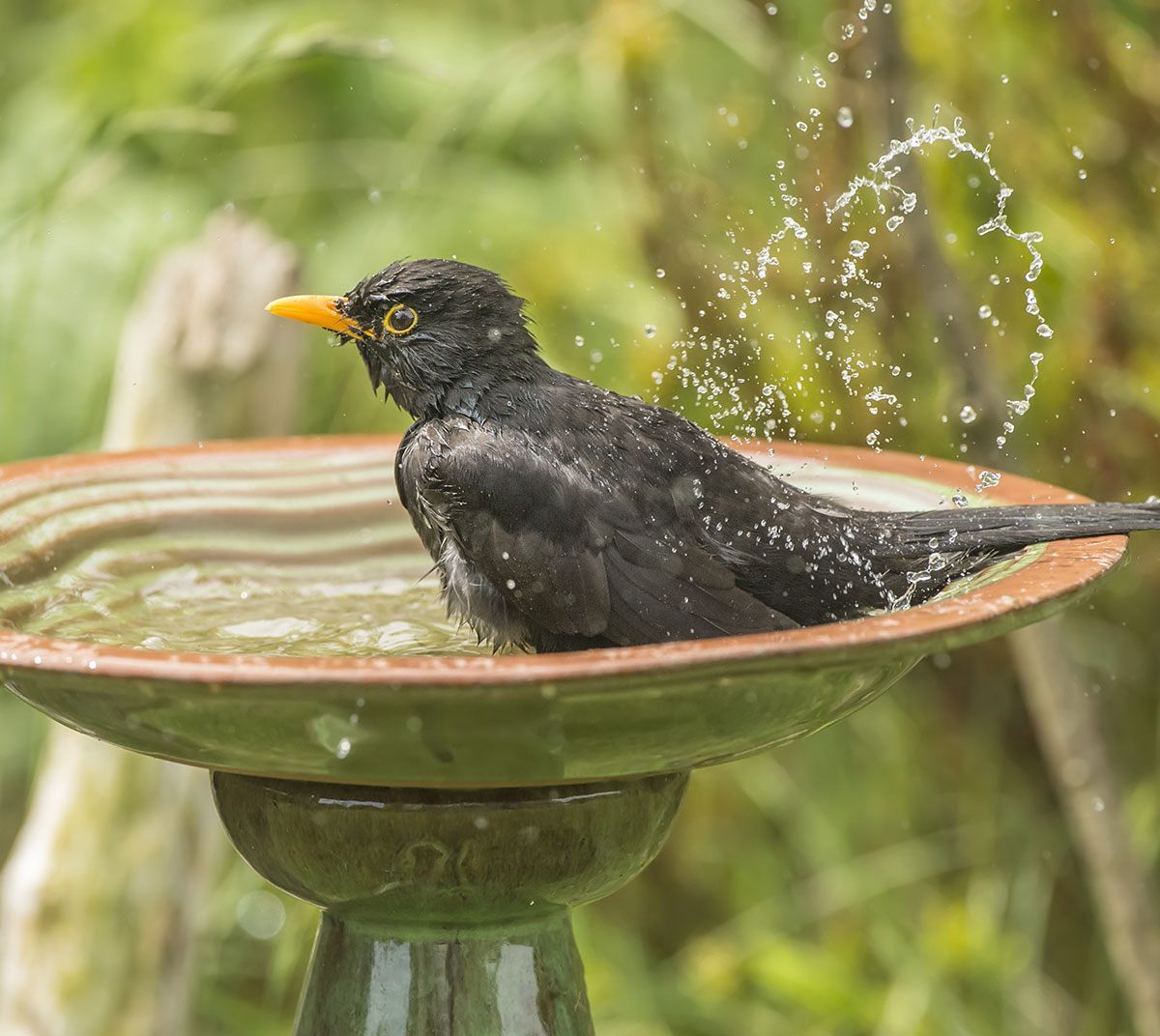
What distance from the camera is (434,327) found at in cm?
270

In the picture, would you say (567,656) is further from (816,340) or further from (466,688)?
(816,340)

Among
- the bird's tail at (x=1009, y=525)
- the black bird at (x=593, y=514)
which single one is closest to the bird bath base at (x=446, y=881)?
the black bird at (x=593, y=514)

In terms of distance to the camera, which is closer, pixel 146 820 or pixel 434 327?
pixel 434 327

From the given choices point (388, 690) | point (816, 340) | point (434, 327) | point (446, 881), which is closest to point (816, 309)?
point (816, 340)

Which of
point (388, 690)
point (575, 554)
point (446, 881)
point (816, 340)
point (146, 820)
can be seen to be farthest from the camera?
point (816, 340)

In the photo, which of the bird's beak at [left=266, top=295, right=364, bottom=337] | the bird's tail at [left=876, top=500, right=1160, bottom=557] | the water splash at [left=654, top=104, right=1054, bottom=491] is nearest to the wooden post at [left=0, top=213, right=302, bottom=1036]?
the water splash at [left=654, top=104, right=1054, bottom=491]

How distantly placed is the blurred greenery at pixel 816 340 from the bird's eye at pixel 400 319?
112 cm

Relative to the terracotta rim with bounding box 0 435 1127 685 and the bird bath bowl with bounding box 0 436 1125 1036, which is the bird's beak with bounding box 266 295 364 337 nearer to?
the bird bath bowl with bounding box 0 436 1125 1036

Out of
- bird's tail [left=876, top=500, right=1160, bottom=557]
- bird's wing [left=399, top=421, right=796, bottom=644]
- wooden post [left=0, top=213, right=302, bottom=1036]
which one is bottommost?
wooden post [left=0, top=213, right=302, bottom=1036]

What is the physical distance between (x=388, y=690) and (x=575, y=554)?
0.83 m

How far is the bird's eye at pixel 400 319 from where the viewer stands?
271cm

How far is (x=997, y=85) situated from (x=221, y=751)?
3601mm

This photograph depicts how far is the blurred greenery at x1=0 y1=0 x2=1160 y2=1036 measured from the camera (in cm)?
409

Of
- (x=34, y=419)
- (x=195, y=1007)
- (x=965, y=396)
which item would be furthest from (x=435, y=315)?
(x=34, y=419)
